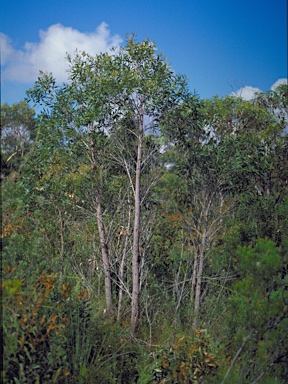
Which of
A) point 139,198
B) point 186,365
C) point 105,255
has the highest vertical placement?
point 139,198

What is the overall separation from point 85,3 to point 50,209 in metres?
3.11

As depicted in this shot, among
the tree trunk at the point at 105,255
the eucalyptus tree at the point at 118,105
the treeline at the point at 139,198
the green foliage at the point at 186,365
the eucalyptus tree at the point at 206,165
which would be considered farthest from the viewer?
the tree trunk at the point at 105,255

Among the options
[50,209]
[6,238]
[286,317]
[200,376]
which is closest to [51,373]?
[6,238]

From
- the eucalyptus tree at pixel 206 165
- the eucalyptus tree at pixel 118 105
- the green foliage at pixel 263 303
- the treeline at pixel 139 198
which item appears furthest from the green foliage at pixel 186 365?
the eucalyptus tree at pixel 206 165

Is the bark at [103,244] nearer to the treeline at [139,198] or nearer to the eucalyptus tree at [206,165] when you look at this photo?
the treeline at [139,198]

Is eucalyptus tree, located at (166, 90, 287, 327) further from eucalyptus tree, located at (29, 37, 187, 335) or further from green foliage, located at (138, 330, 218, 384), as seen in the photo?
green foliage, located at (138, 330, 218, 384)

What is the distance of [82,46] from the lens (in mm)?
7598

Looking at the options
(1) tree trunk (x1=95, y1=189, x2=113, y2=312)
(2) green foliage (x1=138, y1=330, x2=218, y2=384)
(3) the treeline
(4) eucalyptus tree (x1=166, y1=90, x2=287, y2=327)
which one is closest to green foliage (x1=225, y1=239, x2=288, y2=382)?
(2) green foliage (x1=138, y1=330, x2=218, y2=384)

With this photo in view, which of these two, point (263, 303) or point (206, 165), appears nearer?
point (263, 303)

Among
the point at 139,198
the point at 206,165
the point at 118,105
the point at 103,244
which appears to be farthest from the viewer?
the point at 206,165

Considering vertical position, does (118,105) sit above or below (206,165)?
above

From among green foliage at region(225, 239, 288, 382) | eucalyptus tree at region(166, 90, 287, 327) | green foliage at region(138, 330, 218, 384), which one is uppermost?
eucalyptus tree at region(166, 90, 287, 327)

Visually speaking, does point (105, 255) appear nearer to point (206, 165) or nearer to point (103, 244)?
point (103, 244)

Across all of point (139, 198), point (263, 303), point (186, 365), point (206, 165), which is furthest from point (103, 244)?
point (263, 303)
